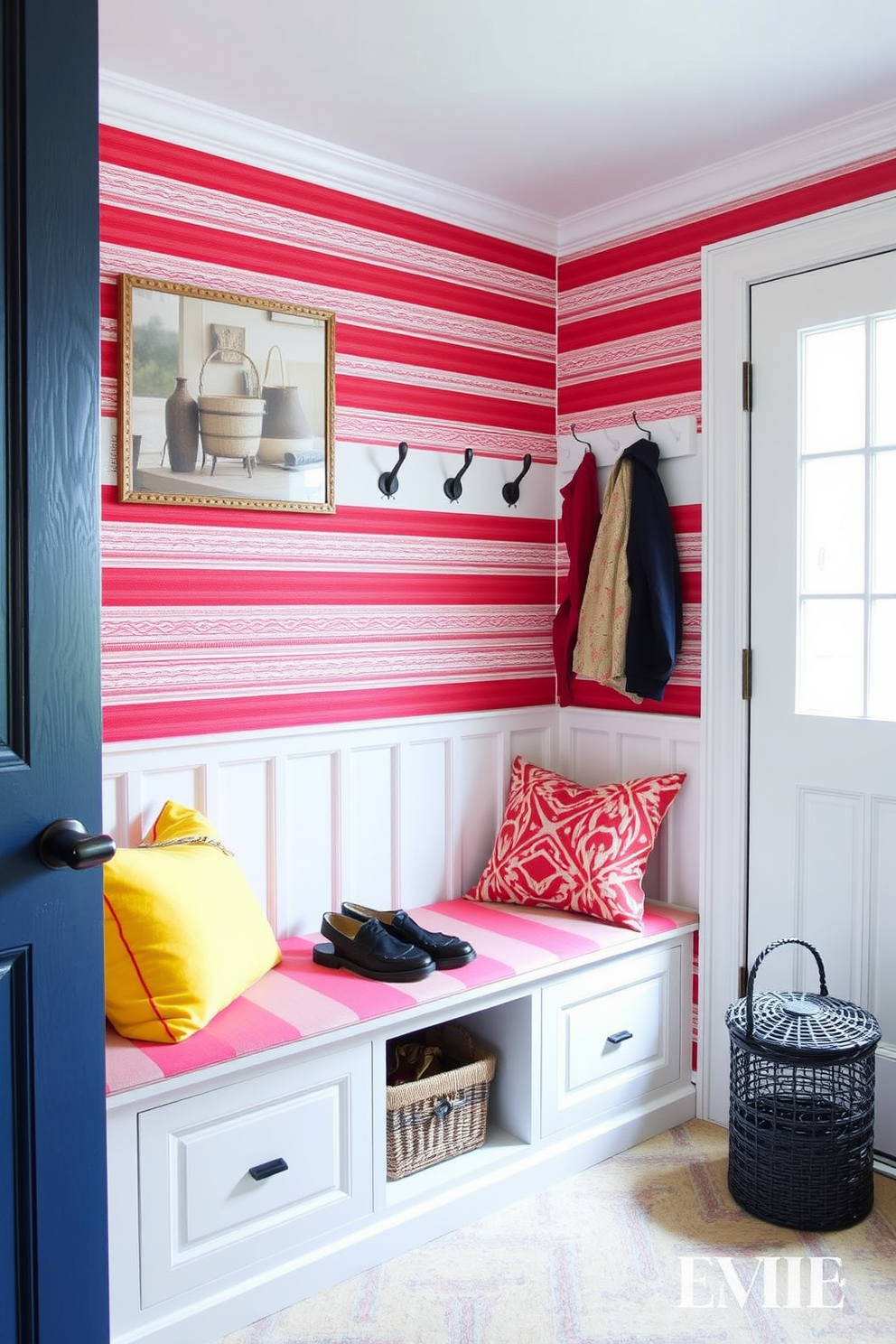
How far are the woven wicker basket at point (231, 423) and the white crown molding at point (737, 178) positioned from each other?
3.88 feet

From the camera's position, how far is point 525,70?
2.34m

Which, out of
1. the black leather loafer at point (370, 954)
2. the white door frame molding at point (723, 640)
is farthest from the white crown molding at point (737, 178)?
the black leather loafer at point (370, 954)

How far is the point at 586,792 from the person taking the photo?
2988 millimetres

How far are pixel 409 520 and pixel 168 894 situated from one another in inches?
50.6

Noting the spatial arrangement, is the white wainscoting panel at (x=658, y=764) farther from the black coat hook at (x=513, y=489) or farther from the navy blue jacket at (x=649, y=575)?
the black coat hook at (x=513, y=489)

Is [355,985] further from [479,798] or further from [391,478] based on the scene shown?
[391,478]

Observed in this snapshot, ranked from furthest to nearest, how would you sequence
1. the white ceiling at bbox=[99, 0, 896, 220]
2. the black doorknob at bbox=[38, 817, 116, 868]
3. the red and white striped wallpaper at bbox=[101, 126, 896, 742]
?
1. the red and white striped wallpaper at bbox=[101, 126, 896, 742]
2. the white ceiling at bbox=[99, 0, 896, 220]
3. the black doorknob at bbox=[38, 817, 116, 868]

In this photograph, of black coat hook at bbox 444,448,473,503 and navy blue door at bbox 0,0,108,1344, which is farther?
black coat hook at bbox 444,448,473,503

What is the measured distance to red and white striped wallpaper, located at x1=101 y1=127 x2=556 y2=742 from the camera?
244 cm

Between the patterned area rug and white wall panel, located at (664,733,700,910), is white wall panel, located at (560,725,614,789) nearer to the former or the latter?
white wall panel, located at (664,733,700,910)

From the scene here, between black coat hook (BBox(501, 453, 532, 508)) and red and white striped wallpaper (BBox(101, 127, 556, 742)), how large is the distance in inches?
1.5

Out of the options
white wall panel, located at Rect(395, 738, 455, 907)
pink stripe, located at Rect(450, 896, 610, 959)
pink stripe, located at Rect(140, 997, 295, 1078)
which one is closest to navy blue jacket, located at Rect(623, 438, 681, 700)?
white wall panel, located at Rect(395, 738, 455, 907)

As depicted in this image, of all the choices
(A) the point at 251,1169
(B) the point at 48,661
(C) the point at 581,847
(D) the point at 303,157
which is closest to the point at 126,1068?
(A) the point at 251,1169

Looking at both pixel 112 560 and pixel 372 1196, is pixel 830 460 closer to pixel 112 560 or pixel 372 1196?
pixel 112 560
